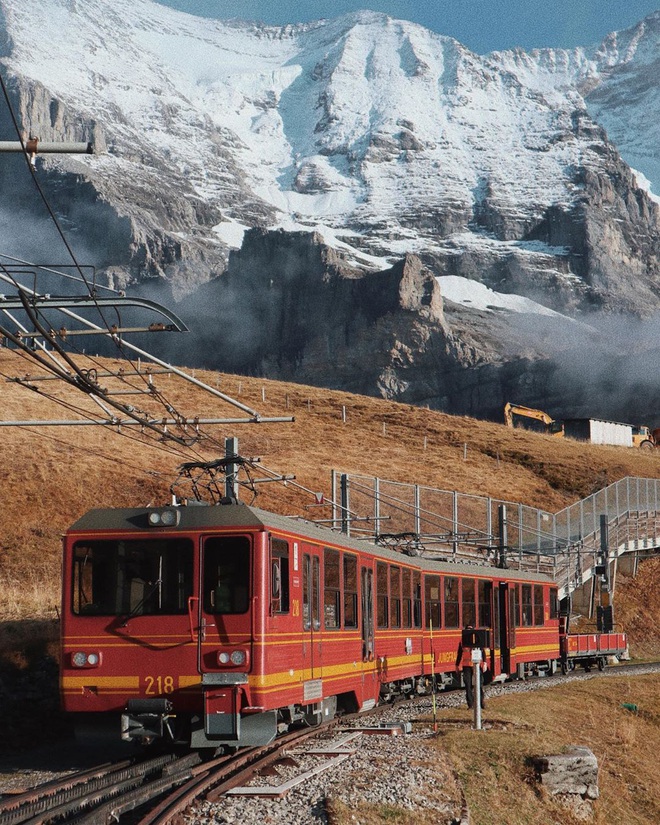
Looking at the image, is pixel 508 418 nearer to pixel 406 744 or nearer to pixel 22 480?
pixel 22 480

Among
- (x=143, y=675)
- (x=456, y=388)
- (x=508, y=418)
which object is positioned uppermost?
(x=456, y=388)

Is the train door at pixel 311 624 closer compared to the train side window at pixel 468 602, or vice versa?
the train door at pixel 311 624

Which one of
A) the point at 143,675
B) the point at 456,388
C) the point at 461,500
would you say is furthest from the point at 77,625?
the point at 456,388

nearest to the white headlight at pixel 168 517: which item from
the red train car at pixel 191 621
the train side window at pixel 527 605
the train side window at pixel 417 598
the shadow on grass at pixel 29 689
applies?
the red train car at pixel 191 621

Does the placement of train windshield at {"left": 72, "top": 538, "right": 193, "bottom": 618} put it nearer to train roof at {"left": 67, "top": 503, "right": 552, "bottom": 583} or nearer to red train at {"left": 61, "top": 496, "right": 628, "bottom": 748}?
red train at {"left": 61, "top": 496, "right": 628, "bottom": 748}

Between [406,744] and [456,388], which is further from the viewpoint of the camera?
[456,388]

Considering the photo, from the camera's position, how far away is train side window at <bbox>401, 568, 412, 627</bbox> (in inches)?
836

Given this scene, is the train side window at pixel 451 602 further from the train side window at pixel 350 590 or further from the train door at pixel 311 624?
the train door at pixel 311 624

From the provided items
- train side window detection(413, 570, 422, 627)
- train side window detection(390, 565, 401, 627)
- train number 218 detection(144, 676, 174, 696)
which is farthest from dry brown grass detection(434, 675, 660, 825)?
train number 218 detection(144, 676, 174, 696)

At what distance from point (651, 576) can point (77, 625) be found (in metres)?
39.0

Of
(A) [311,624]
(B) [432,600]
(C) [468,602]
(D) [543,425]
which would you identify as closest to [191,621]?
(A) [311,624]

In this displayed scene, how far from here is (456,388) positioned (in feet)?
619

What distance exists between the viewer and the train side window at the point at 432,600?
23.2 meters

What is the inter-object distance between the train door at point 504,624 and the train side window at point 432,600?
363 cm
